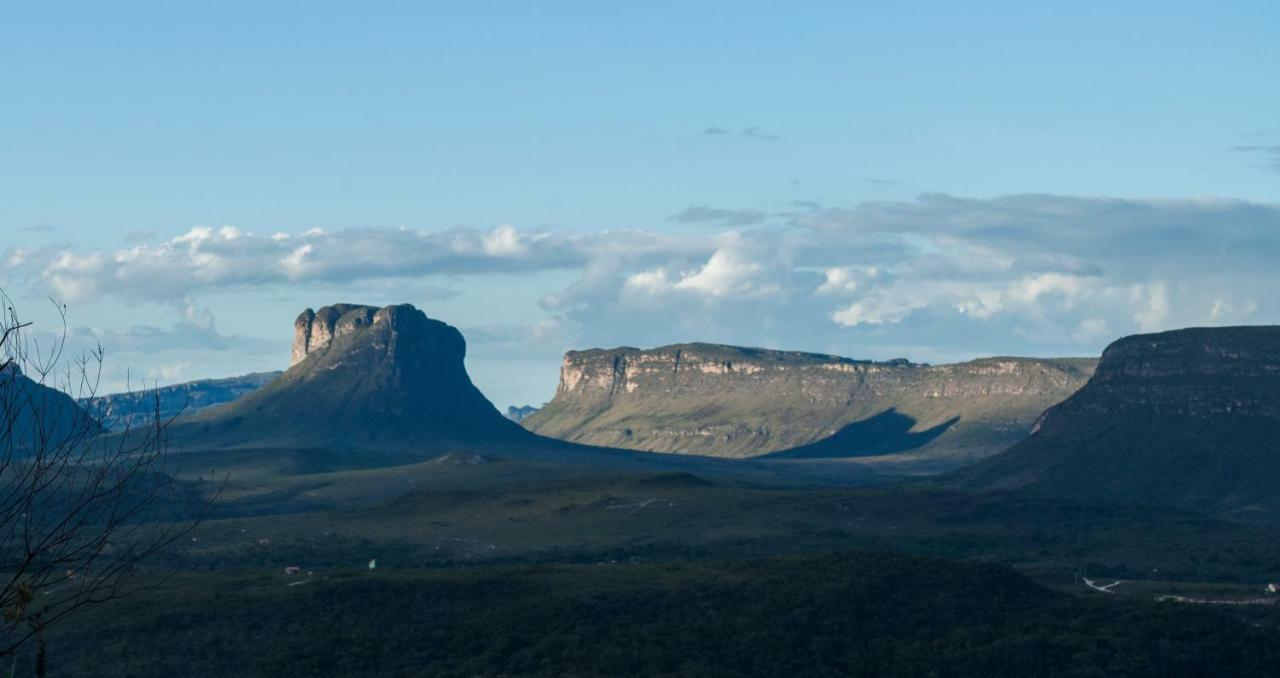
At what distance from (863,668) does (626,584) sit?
95.6 feet

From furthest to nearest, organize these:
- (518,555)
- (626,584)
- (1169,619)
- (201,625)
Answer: (518,555), (626,584), (201,625), (1169,619)

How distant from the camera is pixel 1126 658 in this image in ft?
351

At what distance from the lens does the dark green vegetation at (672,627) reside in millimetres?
109500

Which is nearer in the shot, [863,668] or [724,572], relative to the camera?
[863,668]

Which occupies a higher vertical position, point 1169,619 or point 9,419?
point 9,419

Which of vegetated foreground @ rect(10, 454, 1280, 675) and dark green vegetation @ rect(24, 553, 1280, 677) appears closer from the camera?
dark green vegetation @ rect(24, 553, 1280, 677)

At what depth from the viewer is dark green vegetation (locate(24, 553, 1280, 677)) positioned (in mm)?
109500

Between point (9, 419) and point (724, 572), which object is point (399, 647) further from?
point (9, 419)

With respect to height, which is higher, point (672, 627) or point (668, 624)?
point (668, 624)

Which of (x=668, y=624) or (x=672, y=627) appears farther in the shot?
(x=668, y=624)

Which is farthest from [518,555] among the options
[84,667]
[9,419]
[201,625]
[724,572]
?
[9,419]

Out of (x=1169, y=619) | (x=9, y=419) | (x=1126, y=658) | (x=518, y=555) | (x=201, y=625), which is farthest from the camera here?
(x=518, y=555)

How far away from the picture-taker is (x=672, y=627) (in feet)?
391

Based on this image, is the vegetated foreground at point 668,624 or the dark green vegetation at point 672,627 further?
the vegetated foreground at point 668,624
